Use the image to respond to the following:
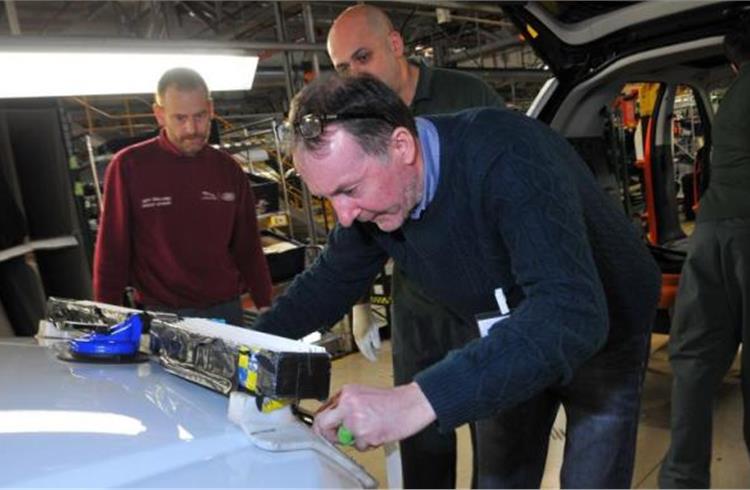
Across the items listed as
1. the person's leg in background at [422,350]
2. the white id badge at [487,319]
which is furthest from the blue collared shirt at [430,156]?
the person's leg in background at [422,350]

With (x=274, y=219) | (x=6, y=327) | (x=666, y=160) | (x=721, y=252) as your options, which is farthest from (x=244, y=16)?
(x=721, y=252)

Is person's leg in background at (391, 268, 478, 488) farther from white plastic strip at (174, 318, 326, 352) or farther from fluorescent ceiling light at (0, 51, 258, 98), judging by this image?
fluorescent ceiling light at (0, 51, 258, 98)

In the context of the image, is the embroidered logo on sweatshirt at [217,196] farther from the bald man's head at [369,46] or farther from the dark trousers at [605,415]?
the dark trousers at [605,415]

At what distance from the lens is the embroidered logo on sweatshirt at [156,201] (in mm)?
2424

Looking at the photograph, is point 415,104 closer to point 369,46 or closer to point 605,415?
point 369,46

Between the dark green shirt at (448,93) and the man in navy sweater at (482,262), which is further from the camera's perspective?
the dark green shirt at (448,93)

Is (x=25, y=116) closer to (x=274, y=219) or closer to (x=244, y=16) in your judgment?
(x=274, y=219)

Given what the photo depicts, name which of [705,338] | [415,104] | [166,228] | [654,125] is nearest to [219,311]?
[166,228]

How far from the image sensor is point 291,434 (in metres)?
0.99

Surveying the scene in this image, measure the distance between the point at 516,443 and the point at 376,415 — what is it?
81 centimetres

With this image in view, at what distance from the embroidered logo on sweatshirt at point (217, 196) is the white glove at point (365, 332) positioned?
0.64 metres

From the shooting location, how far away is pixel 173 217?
8.05 ft

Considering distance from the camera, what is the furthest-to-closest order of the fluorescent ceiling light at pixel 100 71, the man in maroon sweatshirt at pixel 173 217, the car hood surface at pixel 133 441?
the fluorescent ceiling light at pixel 100 71 → the man in maroon sweatshirt at pixel 173 217 → the car hood surface at pixel 133 441

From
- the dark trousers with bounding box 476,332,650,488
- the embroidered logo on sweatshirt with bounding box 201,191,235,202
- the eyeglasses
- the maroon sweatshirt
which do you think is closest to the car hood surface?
the eyeglasses
